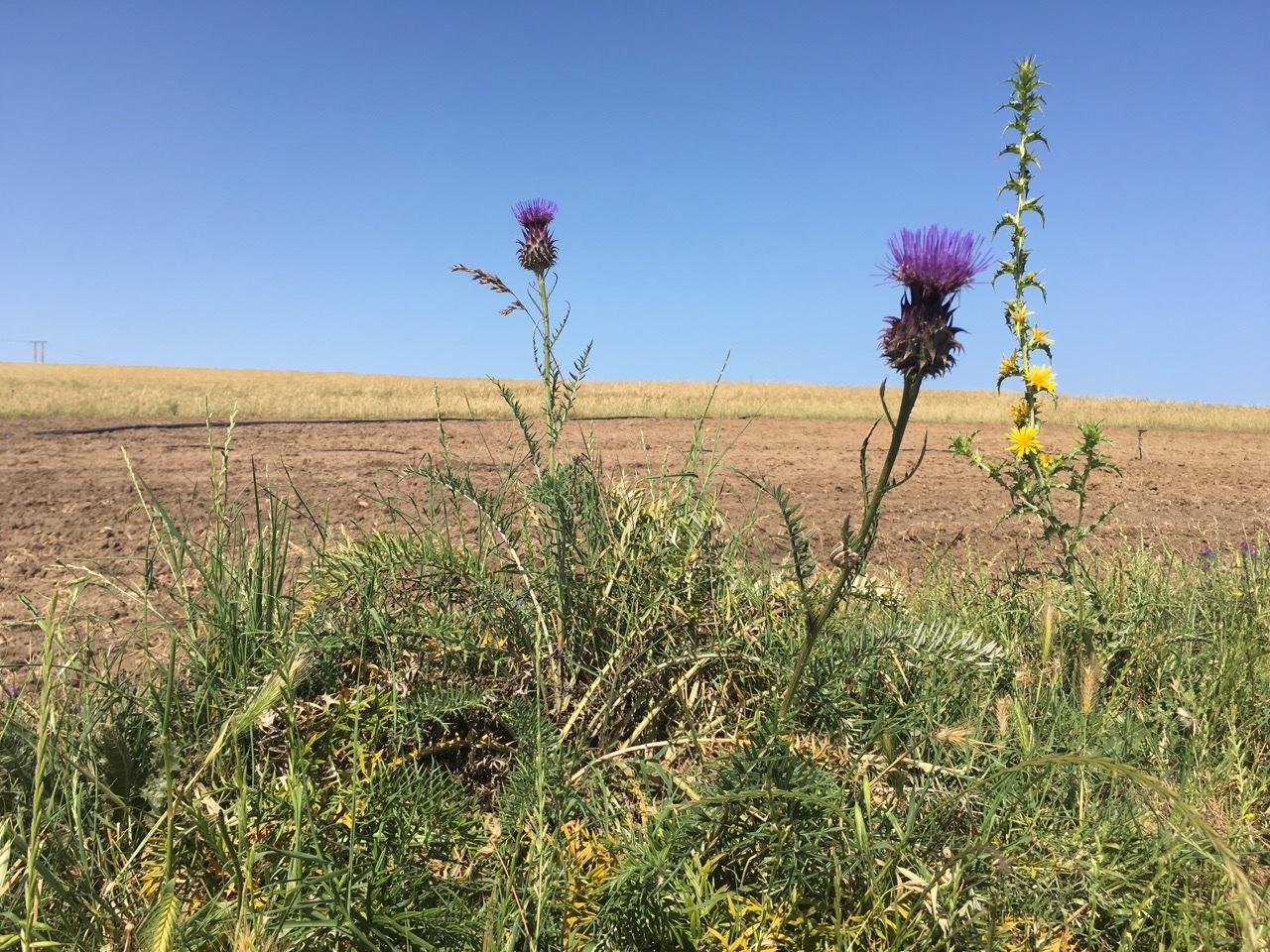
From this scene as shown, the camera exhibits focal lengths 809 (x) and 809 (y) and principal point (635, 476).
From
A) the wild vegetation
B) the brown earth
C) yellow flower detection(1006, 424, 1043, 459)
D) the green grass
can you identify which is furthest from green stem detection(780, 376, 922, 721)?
yellow flower detection(1006, 424, 1043, 459)

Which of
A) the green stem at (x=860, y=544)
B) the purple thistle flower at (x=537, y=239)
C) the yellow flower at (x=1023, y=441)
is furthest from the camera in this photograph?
the yellow flower at (x=1023, y=441)

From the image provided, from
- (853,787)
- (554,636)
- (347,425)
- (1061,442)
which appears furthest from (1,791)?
(1061,442)

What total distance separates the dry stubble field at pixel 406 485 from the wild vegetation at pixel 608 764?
33 cm

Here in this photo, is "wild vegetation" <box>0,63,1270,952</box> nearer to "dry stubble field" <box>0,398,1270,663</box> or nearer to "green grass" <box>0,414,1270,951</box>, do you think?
"green grass" <box>0,414,1270,951</box>

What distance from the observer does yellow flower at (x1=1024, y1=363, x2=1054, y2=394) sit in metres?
3.43

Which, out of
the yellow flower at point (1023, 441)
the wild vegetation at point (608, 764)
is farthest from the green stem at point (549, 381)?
the yellow flower at point (1023, 441)

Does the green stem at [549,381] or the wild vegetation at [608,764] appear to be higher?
the green stem at [549,381]

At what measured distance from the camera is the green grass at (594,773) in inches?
54.9

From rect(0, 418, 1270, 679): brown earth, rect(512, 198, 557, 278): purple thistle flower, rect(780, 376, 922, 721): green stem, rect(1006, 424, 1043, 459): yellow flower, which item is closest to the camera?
rect(780, 376, 922, 721): green stem

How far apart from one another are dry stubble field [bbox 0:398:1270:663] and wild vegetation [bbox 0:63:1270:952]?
33cm

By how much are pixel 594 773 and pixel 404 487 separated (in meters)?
5.95

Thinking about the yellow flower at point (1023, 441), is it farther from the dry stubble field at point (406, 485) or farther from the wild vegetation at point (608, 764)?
the wild vegetation at point (608, 764)

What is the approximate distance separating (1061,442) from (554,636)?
47.0ft

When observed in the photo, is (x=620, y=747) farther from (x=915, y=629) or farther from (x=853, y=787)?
(x=915, y=629)
